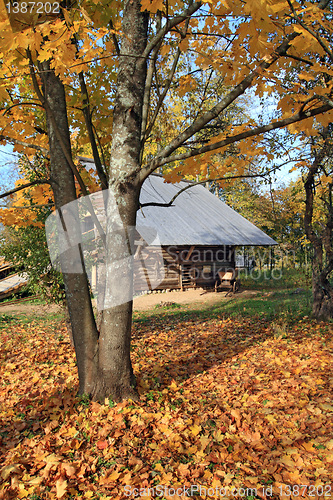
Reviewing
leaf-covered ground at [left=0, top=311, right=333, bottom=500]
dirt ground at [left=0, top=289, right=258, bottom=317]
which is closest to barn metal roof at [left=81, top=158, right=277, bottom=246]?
dirt ground at [left=0, top=289, right=258, bottom=317]

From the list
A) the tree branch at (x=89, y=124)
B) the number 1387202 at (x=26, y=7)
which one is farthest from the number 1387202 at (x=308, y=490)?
the number 1387202 at (x=26, y=7)

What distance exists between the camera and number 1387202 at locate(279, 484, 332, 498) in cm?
232

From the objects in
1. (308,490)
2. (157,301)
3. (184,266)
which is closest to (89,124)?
(308,490)

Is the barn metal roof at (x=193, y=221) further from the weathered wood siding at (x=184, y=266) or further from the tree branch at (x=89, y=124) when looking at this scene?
the tree branch at (x=89, y=124)

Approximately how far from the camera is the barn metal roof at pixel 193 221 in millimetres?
15664

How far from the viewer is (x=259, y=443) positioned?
296 centimetres

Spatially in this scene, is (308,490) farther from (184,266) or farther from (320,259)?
(184,266)

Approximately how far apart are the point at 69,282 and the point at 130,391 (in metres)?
1.38

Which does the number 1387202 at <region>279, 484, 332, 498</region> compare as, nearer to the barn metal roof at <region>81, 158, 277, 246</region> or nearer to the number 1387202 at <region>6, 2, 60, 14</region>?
the number 1387202 at <region>6, 2, 60, 14</region>

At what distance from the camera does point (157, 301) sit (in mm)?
13711

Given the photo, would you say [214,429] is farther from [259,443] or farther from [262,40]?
[262,40]

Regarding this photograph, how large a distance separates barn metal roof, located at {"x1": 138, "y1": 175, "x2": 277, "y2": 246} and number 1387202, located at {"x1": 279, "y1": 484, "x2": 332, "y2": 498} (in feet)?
40.3

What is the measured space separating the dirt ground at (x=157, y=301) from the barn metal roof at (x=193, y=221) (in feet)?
8.17

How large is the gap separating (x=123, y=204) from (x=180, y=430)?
2.34m
